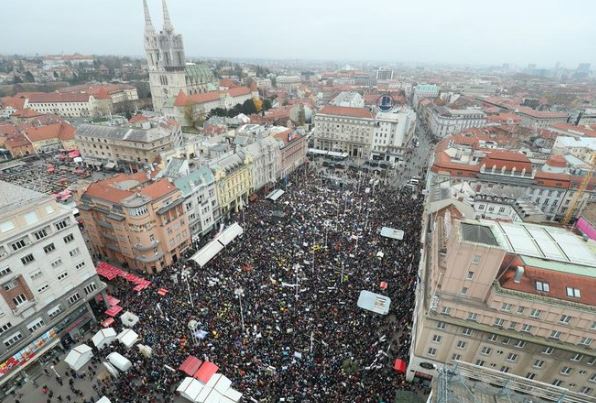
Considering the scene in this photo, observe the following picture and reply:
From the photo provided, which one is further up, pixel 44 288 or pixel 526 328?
pixel 526 328

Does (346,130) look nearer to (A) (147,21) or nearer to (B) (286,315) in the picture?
(B) (286,315)

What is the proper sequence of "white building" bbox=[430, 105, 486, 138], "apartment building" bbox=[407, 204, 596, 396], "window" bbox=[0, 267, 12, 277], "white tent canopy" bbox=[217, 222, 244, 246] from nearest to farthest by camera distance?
"apartment building" bbox=[407, 204, 596, 396]
"window" bbox=[0, 267, 12, 277]
"white tent canopy" bbox=[217, 222, 244, 246]
"white building" bbox=[430, 105, 486, 138]

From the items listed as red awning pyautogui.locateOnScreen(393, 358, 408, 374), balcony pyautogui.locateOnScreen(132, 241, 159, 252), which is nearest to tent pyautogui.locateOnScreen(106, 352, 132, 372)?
balcony pyautogui.locateOnScreen(132, 241, 159, 252)

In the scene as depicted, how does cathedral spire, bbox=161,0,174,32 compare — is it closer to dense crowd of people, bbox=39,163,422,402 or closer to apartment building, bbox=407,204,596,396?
dense crowd of people, bbox=39,163,422,402

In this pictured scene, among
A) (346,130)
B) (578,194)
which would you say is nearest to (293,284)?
(578,194)

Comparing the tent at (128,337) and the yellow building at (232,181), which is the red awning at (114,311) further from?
the yellow building at (232,181)

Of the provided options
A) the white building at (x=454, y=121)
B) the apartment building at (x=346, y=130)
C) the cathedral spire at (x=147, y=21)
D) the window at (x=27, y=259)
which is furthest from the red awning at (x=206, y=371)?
the cathedral spire at (x=147, y=21)

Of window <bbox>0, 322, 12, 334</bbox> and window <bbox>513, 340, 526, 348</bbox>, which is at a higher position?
window <bbox>513, 340, 526, 348</bbox>
